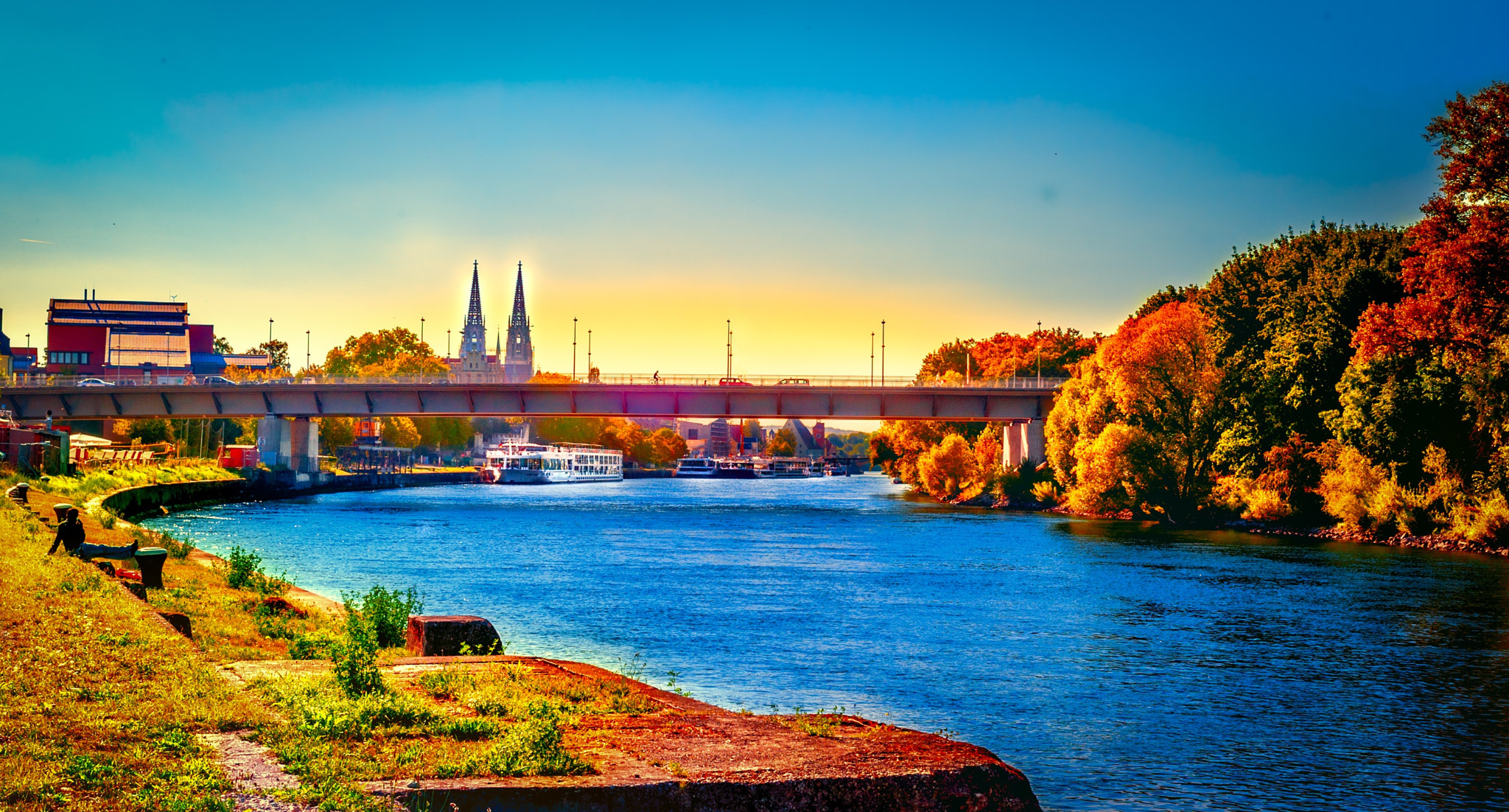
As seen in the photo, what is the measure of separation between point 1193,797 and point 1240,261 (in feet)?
218

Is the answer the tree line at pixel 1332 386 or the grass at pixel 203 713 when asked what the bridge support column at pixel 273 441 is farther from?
the grass at pixel 203 713

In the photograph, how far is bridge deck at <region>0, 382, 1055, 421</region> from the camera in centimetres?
9650

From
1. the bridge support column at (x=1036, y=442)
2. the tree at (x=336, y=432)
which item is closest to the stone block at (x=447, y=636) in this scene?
the bridge support column at (x=1036, y=442)

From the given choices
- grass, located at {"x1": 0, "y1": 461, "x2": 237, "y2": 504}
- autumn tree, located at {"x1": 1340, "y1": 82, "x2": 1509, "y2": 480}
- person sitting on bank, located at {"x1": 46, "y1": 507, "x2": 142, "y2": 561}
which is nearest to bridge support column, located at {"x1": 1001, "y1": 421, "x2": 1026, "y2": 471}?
autumn tree, located at {"x1": 1340, "y1": 82, "x2": 1509, "y2": 480}

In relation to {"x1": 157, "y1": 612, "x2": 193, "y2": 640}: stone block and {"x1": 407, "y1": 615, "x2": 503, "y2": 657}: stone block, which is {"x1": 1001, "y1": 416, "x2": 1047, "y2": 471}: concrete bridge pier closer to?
{"x1": 407, "y1": 615, "x2": 503, "y2": 657}: stone block

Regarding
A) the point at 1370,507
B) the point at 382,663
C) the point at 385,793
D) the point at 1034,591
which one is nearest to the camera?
the point at 385,793

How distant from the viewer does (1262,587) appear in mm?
41719

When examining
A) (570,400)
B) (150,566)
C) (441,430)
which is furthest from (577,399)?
(441,430)

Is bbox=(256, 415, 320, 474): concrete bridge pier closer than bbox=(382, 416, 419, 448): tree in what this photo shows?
Yes

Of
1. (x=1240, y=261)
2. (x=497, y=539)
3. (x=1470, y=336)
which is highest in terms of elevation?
(x=1240, y=261)

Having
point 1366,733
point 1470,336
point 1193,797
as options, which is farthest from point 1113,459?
point 1193,797

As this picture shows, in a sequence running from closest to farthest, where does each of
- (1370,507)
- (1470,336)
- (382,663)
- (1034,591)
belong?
(382,663) → (1034,591) → (1470,336) → (1370,507)

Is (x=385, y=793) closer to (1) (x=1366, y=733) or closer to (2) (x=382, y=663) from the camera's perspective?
(2) (x=382, y=663)

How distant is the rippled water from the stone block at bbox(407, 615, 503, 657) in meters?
4.98
